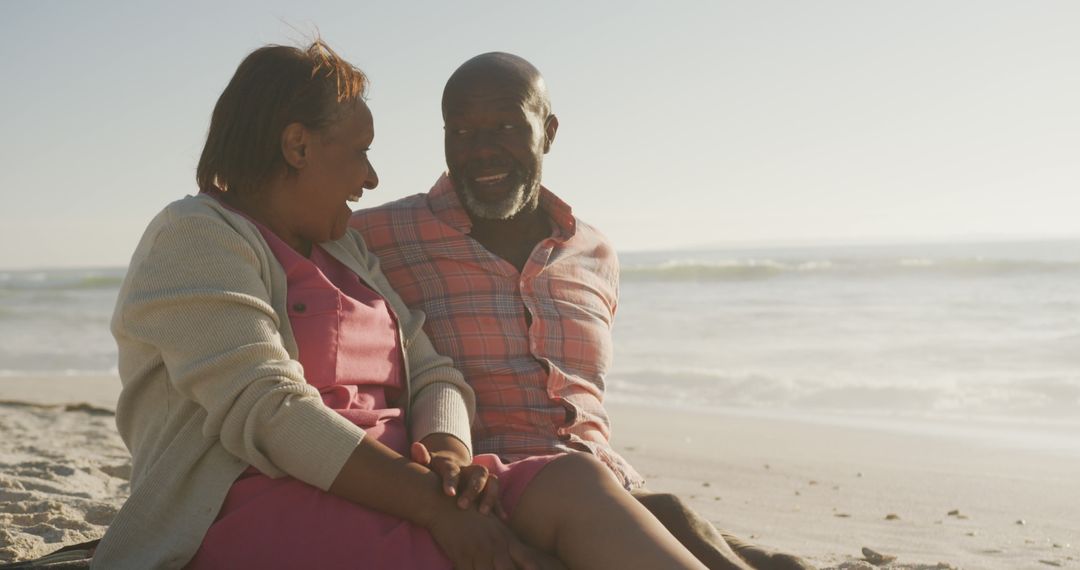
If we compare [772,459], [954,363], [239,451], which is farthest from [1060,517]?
[954,363]

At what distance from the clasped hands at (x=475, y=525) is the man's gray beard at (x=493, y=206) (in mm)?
1114

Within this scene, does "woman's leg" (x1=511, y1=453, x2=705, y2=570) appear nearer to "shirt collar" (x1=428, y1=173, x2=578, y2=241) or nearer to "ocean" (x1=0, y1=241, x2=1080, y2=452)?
"shirt collar" (x1=428, y1=173, x2=578, y2=241)

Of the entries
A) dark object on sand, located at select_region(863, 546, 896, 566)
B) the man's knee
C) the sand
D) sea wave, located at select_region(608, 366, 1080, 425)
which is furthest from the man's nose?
sea wave, located at select_region(608, 366, 1080, 425)

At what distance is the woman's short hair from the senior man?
0.81 meters

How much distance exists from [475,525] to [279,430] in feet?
1.51

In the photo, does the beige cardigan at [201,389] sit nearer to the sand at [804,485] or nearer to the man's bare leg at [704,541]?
the man's bare leg at [704,541]

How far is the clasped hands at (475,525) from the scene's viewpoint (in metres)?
2.34

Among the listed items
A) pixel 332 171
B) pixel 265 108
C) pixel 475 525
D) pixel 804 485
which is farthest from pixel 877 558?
pixel 265 108

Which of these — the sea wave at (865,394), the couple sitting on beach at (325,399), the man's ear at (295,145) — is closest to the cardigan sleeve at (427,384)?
the couple sitting on beach at (325,399)

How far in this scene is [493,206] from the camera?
11.5 ft

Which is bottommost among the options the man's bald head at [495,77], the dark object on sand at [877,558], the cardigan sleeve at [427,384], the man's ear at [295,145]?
the dark object on sand at [877,558]

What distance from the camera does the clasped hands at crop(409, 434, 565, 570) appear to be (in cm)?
234

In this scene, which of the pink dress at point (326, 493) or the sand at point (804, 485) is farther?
the sand at point (804, 485)

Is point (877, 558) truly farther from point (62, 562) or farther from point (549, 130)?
point (62, 562)
